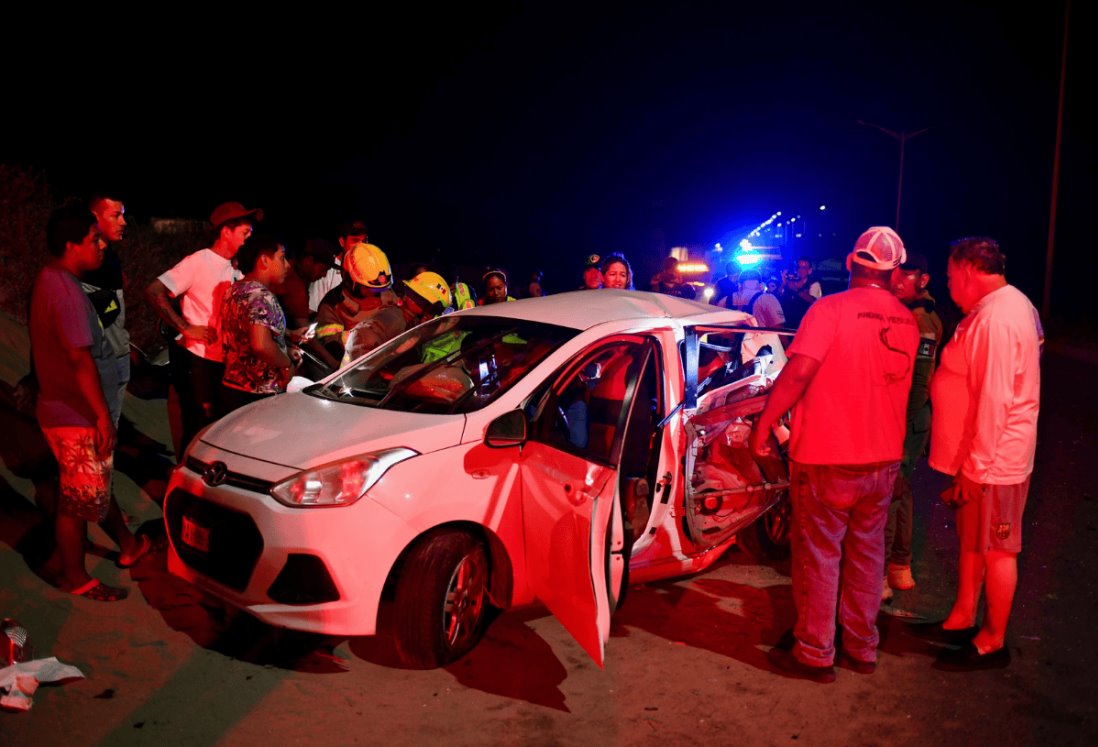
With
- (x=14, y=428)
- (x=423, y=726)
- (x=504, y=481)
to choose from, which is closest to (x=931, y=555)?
(x=504, y=481)

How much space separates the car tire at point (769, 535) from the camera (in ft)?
18.9

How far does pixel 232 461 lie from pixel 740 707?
2602mm

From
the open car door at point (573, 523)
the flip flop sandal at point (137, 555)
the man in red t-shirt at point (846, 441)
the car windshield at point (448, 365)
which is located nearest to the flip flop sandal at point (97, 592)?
the flip flop sandal at point (137, 555)

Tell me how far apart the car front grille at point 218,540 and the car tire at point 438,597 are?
2.24ft

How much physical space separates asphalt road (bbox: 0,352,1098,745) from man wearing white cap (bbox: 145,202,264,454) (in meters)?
1.06

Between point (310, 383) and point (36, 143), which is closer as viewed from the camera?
point (310, 383)

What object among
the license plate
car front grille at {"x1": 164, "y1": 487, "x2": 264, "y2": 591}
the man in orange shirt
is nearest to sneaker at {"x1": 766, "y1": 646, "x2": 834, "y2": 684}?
the man in orange shirt

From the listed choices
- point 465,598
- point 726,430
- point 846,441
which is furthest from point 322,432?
point 726,430

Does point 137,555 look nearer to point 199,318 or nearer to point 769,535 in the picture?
point 199,318

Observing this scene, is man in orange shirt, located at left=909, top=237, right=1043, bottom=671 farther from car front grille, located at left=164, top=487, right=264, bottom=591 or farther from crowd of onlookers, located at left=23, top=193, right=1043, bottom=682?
car front grille, located at left=164, top=487, right=264, bottom=591

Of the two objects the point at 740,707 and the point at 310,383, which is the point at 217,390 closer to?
the point at 310,383

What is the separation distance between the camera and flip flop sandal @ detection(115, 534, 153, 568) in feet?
16.6

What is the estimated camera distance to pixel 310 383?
5156 mm

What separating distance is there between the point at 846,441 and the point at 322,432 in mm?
2472
